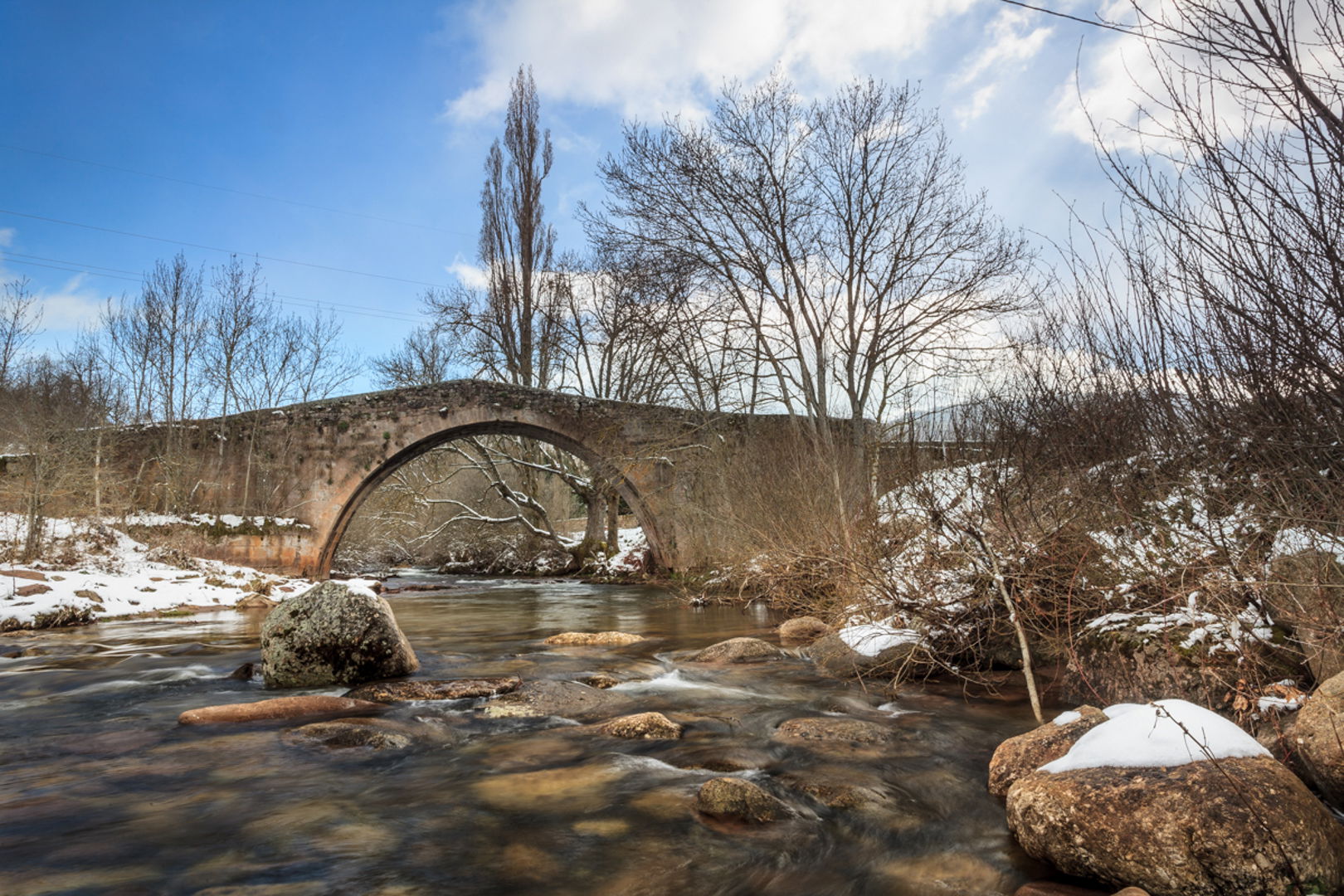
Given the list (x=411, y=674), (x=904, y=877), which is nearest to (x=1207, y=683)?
(x=904, y=877)

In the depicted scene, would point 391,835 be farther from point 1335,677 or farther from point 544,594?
point 544,594

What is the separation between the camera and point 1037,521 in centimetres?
528

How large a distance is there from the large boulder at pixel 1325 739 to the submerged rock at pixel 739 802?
2.05 m

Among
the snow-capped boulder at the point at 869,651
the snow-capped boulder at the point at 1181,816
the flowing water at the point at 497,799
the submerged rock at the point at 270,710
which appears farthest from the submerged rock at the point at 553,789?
the snow-capped boulder at the point at 869,651

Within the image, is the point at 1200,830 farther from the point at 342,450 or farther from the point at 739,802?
the point at 342,450

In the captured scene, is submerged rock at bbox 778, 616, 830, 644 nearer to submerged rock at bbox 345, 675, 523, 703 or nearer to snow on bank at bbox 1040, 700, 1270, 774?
Answer: submerged rock at bbox 345, 675, 523, 703

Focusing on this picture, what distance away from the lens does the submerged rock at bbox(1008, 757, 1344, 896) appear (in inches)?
94.5

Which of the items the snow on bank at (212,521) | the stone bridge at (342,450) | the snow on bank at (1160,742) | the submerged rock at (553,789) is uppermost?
the stone bridge at (342,450)

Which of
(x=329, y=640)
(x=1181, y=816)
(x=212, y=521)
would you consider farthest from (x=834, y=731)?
(x=212, y=521)

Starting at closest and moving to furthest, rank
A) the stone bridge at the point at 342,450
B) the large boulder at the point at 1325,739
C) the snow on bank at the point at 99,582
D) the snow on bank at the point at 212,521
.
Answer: the large boulder at the point at 1325,739
the snow on bank at the point at 99,582
the snow on bank at the point at 212,521
the stone bridge at the point at 342,450

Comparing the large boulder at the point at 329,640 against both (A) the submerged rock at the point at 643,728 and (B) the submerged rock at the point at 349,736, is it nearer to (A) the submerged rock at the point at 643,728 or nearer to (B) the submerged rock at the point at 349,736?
(B) the submerged rock at the point at 349,736

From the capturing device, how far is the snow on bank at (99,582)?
9609 mm

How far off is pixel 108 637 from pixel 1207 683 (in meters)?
10.2

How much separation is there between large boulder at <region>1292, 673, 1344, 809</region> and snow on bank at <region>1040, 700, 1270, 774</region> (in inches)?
16.1
